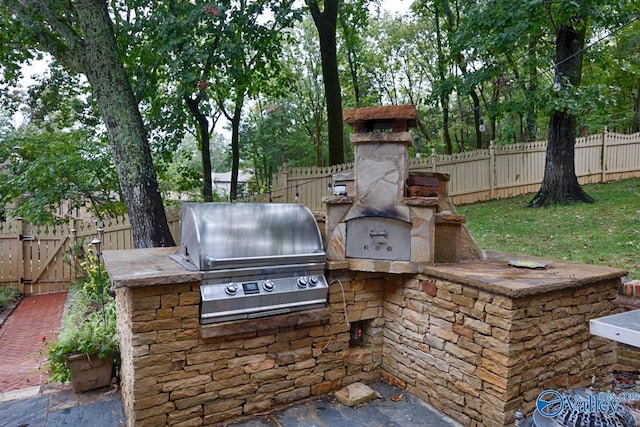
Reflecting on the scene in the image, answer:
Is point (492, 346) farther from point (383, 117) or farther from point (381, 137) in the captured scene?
point (383, 117)

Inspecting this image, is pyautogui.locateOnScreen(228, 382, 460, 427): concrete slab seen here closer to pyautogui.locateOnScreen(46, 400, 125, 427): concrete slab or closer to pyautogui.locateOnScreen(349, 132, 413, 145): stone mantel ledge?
pyautogui.locateOnScreen(46, 400, 125, 427): concrete slab

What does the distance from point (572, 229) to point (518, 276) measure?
388 cm

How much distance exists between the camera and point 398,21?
1509 cm

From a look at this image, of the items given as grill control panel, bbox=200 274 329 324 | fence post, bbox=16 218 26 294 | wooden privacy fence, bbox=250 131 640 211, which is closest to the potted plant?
grill control panel, bbox=200 274 329 324

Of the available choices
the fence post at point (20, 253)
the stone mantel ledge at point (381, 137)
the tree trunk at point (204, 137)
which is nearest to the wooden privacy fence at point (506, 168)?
the tree trunk at point (204, 137)

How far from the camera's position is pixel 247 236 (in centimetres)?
290

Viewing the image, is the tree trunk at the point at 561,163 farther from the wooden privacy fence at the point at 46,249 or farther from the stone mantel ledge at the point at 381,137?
the wooden privacy fence at the point at 46,249

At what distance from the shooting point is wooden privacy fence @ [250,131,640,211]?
8.34 meters

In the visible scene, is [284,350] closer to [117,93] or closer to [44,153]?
[117,93]

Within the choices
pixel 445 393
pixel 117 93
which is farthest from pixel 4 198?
pixel 445 393

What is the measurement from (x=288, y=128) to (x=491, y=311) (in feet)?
41.7

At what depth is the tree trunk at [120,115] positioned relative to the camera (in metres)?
4.68

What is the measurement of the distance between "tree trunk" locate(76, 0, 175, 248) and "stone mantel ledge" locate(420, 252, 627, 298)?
3442 mm

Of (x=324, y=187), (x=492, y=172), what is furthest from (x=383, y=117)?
(x=492, y=172)
